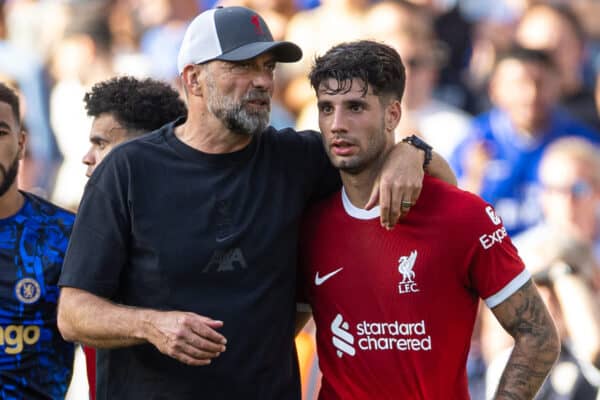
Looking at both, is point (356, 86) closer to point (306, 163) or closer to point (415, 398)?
point (306, 163)

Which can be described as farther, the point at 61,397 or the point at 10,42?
the point at 10,42

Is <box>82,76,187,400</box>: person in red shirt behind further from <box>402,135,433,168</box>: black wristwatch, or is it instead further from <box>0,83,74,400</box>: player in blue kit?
<box>402,135,433,168</box>: black wristwatch

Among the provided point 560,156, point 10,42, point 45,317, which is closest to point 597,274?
point 560,156

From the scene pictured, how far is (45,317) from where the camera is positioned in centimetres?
458

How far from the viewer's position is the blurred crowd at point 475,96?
655 cm

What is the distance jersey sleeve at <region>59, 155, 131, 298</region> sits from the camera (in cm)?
414

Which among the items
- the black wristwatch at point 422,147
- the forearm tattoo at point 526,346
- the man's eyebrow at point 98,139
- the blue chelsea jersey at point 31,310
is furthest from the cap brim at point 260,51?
the forearm tattoo at point 526,346

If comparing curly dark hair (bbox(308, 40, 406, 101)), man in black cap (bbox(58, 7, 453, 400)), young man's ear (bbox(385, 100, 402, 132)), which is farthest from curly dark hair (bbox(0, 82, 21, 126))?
young man's ear (bbox(385, 100, 402, 132))

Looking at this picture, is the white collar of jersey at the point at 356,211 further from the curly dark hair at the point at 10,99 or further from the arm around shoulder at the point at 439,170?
the curly dark hair at the point at 10,99

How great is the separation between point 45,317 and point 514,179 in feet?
14.0

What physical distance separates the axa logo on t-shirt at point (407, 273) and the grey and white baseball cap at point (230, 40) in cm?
86

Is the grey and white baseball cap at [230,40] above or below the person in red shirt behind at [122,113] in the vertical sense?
above

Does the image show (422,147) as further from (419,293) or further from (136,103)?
(136,103)

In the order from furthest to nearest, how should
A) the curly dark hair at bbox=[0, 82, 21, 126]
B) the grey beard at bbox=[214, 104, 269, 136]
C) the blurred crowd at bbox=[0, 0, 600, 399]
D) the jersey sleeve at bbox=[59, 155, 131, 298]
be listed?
1. the blurred crowd at bbox=[0, 0, 600, 399]
2. the curly dark hair at bbox=[0, 82, 21, 126]
3. the grey beard at bbox=[214, 104, 269, 136]
4. the jersey sleeve at bbox=[59, 155, 131, 298]
